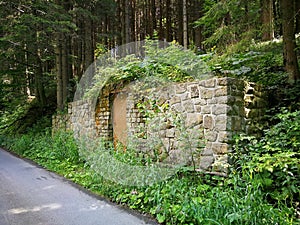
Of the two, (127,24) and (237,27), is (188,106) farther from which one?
(127,24)

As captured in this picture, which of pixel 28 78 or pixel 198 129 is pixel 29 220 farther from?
pixel 28 78

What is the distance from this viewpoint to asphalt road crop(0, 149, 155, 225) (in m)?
3.09

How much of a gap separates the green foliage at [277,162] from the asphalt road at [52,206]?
1.41m

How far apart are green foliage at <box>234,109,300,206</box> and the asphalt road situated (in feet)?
4.63

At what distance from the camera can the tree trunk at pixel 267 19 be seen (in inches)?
211

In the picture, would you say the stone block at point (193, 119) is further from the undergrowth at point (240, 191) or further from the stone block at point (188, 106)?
the undergrowth at point (240, 191)

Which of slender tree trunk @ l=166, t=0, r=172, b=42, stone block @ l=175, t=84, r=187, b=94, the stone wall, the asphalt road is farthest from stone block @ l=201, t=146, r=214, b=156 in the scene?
slender tree trunk @ l=166, t=0, r=172, b=42

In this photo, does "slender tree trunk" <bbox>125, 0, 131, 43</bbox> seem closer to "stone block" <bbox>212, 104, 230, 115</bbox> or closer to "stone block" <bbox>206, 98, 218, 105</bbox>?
"stone block" <bbox>206, 98, 218, 105</bbox>

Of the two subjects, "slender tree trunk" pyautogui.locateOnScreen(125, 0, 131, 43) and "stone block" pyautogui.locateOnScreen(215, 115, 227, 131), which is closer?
"stone block" pyautogui.locateOnScreen(215, 115, 227, 131)

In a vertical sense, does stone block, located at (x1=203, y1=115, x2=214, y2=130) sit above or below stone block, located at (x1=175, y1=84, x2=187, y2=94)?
below

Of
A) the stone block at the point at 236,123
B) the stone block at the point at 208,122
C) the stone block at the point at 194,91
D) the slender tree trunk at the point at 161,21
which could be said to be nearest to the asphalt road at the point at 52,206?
the stone block at the point at 208,122

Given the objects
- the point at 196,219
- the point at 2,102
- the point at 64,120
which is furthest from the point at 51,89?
the point at 196,219

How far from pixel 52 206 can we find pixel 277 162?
119 inches

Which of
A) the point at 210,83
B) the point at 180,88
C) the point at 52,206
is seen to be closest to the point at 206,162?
the point at 210,83
